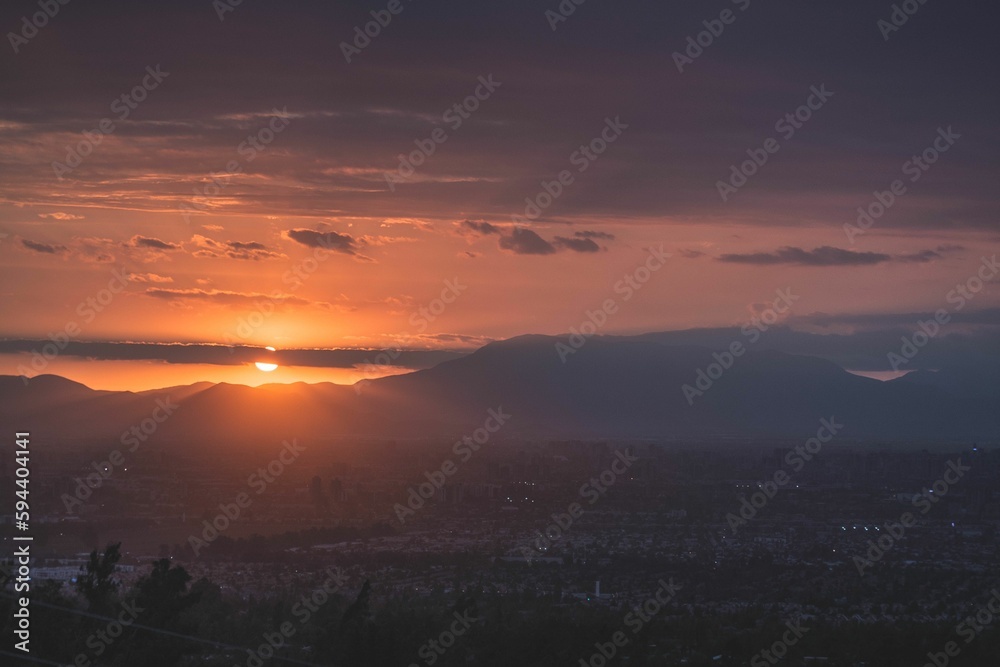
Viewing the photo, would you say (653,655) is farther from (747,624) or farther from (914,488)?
(914,488)

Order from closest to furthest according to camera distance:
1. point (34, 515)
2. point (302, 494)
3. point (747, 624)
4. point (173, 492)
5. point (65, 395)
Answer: point (747, 624) → point (34, 515) → point (173, 492) → point (302, 494) → point (65, 395)

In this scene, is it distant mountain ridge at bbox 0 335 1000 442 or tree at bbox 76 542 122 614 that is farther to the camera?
distant mountain ridge at bbox 0 335 1000 442

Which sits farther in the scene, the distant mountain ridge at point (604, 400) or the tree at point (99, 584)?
the distant mountain ridge at point (604, 400)

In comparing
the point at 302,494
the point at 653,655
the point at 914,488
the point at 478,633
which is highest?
the point at 302,494

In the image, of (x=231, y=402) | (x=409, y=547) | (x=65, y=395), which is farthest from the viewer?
(x=231, y=402)

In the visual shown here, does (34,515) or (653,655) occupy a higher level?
(34,515)

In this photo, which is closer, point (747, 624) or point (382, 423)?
point (747, 624)

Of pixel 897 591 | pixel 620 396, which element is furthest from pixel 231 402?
pixel 897 591

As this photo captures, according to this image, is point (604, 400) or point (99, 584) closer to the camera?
point (99, 584)
